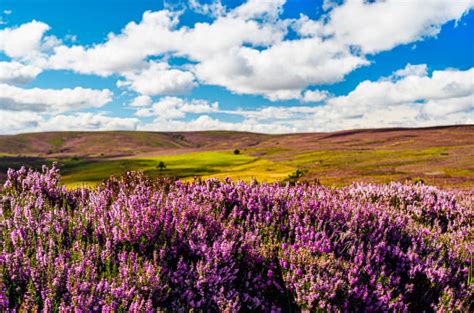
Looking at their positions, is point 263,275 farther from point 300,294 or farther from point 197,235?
point 197,235

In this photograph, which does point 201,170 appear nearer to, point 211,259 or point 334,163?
point 334,163

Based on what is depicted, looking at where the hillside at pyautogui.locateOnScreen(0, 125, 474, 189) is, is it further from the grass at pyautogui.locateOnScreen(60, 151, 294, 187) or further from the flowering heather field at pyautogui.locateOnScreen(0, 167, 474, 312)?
the flowering heather field at pyautogui.locateOnScreen(0, 167, 474, 312)

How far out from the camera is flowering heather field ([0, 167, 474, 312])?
2521 millimetres

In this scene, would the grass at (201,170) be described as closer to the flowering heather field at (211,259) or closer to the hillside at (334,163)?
the hillside at (334,163)

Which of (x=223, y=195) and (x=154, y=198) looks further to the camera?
(x=223, y=195)

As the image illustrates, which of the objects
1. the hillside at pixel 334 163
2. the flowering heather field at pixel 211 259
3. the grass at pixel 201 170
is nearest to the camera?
the flowering heather field at pixel 211 259

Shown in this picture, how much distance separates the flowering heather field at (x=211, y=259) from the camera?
2.52 meters

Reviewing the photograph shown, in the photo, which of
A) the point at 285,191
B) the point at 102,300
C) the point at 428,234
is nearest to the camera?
the point at 102,300

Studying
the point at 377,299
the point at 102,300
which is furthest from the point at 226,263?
the point at 377,299

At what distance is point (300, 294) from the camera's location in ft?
9.20

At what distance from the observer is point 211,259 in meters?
2.89

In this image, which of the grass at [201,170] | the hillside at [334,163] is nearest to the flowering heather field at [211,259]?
the hillside at [334,163]

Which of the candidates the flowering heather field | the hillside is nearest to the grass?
the hillside

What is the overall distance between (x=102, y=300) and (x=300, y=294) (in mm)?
1467
